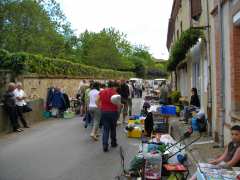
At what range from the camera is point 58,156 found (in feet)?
33.4

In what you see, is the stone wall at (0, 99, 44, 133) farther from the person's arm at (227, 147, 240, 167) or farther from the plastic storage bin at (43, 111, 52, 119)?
the person's arm at (227, 147, 240, 167)

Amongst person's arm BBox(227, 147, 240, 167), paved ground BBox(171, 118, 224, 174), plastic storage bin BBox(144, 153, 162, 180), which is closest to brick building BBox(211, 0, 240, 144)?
paved ground BBox(171, 118, 224, 174)

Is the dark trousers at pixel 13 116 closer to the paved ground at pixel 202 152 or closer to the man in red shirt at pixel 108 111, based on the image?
the man in red shirt at pixel 108 111

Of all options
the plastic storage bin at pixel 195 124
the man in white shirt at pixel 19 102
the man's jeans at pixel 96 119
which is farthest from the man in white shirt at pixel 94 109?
the man in white shirt at pixel 19 102

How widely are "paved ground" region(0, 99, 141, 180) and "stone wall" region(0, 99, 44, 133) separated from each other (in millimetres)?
830

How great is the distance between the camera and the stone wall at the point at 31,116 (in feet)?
50.3

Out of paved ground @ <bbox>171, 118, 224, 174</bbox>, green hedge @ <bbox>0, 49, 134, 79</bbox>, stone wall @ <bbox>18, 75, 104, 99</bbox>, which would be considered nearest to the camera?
paved ground @ <bbox>171, 118, 224, 174</bbox>

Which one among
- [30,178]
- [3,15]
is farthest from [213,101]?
[3,15]

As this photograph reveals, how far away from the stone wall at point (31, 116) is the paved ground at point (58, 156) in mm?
830

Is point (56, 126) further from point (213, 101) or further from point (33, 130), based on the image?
point (213, 101)

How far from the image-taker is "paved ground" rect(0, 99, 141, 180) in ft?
26.9

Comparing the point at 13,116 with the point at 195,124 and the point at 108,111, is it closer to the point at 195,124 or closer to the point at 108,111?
the point at 108,111

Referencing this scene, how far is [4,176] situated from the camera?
808cm

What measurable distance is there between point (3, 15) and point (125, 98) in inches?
686
